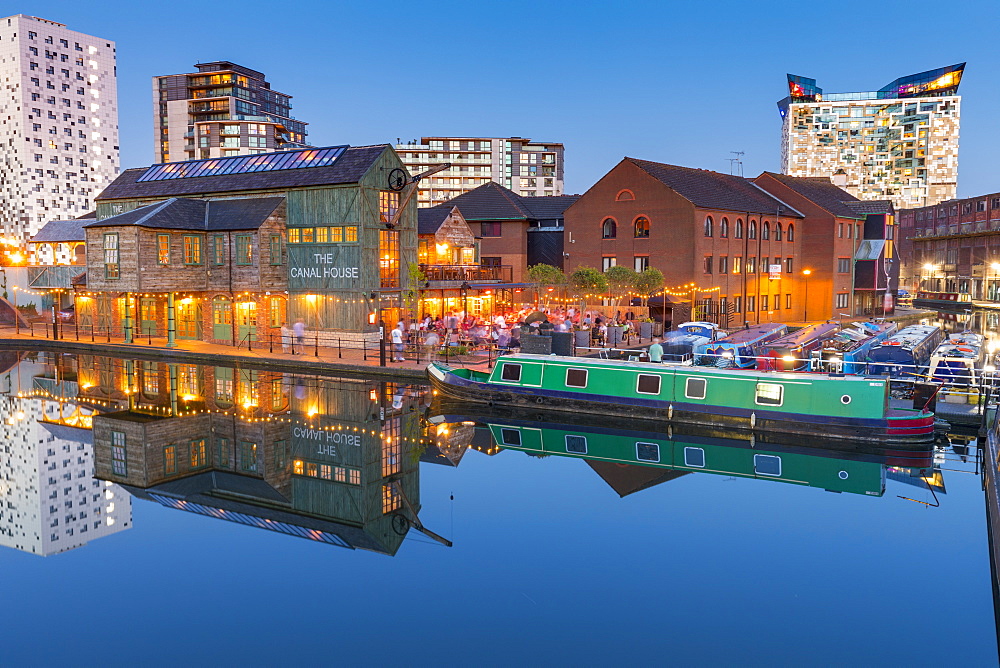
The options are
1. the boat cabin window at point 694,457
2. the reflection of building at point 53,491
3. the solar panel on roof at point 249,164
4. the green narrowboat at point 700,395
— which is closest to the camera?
the reflection of building at point 53,491

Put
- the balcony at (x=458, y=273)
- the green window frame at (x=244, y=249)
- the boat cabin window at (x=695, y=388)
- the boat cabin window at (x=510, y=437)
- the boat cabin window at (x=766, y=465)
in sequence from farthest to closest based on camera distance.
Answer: the balcony at (x=458, y=273)
the green window frame at (x=244, y=249)
the boat cabin window at (x=695, y=388)
the boat cabin window at (x=510, y=437)
the boat cabin window at (x=766, y=465)

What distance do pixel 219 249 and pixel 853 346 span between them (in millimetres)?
32259

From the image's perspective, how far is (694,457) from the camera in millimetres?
20875

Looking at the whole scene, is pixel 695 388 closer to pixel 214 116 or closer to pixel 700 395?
pixel 700 395

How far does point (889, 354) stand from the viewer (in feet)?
92.9

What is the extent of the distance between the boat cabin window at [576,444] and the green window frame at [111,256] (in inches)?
1092

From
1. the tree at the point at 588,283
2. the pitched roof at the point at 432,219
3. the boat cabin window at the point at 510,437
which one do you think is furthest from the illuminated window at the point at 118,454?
the tree at the point at 588,283

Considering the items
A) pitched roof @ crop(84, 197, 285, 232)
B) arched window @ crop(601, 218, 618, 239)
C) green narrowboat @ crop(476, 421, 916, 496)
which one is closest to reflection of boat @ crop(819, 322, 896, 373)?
green narrowboat @ crop(476, 421, 916, 496)

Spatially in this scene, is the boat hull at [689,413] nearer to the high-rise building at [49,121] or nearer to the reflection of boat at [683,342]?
the reflection of boat at [683,342]

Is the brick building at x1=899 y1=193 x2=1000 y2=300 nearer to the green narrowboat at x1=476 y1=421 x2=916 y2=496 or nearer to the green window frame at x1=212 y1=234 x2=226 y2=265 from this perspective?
the green narrowboat at x1=476 y1=421 x2=916 y2=496

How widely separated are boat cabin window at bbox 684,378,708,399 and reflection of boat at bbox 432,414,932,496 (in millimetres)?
1150

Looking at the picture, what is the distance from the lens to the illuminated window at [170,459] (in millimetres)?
18906

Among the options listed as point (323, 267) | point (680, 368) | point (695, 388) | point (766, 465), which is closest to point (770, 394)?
point (695, 388)

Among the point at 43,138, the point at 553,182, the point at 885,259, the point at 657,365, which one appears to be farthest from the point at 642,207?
the point at 43,138
